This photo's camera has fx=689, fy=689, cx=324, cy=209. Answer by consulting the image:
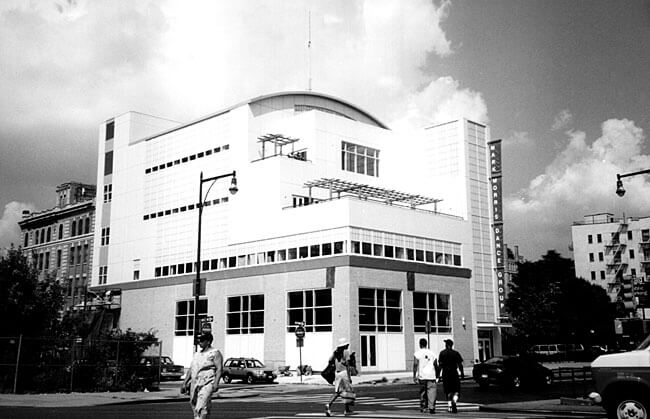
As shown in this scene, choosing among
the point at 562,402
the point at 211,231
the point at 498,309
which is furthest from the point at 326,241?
the point at 562,402

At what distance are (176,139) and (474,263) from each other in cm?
3025

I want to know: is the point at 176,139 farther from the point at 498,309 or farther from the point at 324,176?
the point at 498,309

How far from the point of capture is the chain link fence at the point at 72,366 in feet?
87.9

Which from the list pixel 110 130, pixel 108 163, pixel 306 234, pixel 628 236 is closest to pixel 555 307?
pixel 306 234

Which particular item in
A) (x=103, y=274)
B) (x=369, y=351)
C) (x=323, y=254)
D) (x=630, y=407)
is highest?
(x=103, y=274)

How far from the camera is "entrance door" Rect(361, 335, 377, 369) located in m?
49.0

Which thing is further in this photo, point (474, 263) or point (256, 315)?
point (474, 263)

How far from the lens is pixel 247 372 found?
1649 inches

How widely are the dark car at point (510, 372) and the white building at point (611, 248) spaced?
90.8 meters

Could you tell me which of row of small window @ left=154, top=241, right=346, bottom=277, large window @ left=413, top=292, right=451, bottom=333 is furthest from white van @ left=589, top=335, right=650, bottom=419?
large window @ left=413, top=292, right=451, bottom=333

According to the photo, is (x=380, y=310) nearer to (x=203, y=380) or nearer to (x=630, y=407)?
(x=630, y=407)

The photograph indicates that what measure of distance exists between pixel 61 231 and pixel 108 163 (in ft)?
59.7

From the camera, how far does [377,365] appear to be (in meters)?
49.6

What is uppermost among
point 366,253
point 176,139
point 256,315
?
point 176,139
